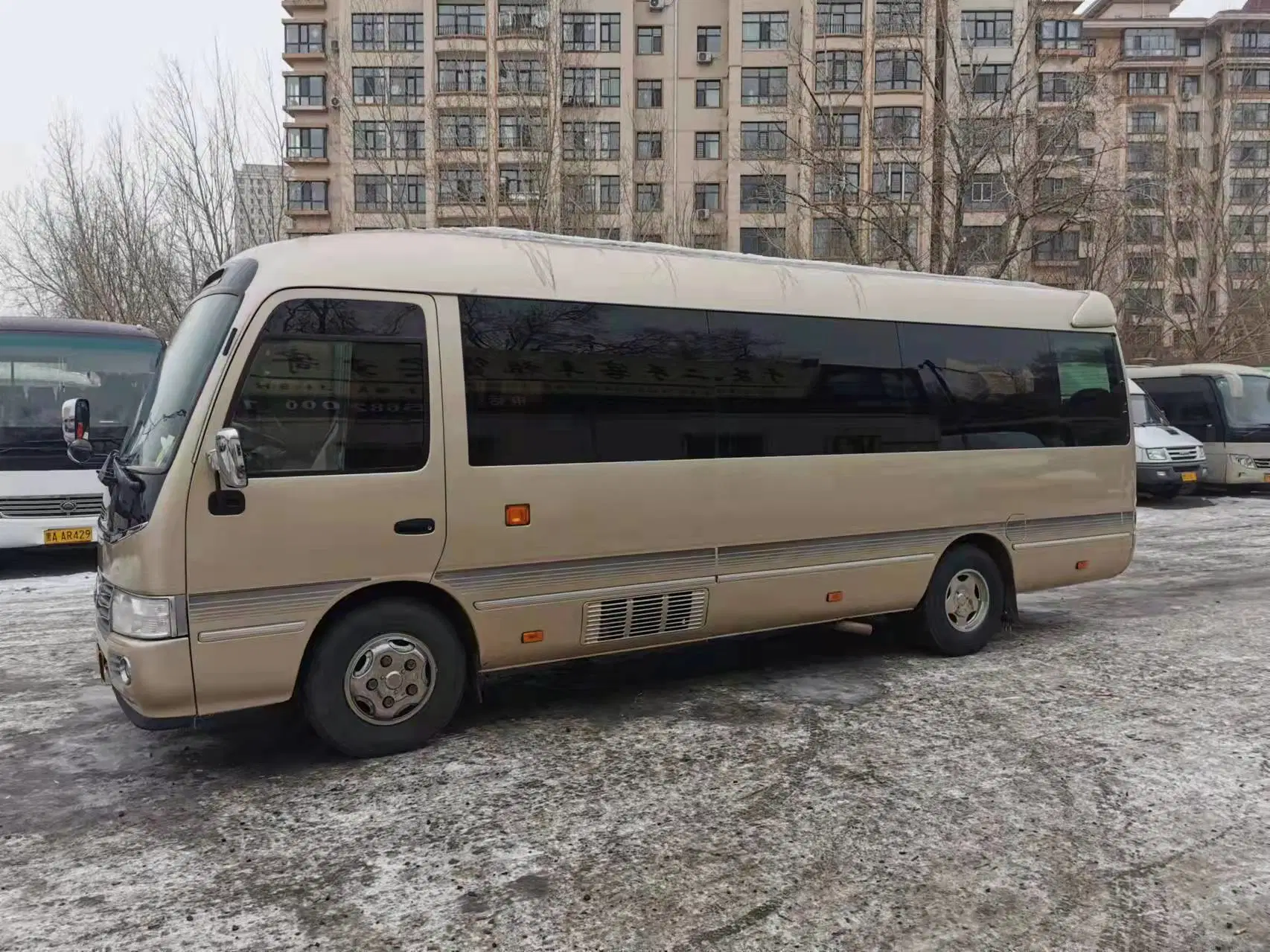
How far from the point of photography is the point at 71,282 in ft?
107

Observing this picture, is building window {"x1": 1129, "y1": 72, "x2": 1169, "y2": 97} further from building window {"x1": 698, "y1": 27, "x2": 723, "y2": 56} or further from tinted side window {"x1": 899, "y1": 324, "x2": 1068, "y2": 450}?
tinted side window {"x1": 899, "y1": 324, "x2": 1068, "y2": 450}

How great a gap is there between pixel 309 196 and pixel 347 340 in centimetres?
5682

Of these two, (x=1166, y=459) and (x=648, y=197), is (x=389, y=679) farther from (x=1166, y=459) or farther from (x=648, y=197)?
(x=648, y=197)

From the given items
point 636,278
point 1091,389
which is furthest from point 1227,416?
point 636,278

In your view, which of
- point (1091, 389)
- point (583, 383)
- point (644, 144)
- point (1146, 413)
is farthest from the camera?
point (644, 144)

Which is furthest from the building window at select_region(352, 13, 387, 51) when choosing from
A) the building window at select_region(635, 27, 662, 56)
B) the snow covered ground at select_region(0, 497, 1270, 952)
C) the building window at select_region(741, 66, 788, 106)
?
the snow covered ground at select_region(0, 497, 1270, 952)

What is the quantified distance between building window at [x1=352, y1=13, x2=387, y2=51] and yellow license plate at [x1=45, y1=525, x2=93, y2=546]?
1298 inches

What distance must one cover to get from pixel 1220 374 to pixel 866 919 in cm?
2127

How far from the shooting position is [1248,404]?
68.8ft

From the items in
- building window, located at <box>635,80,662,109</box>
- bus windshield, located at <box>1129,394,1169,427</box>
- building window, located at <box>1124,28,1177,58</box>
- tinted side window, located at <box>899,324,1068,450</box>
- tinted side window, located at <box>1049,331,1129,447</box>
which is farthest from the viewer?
building window, located at <box>1124,28,1177,58</box>

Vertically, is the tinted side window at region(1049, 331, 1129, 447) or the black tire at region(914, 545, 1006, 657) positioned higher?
the tinted side window at region(1049, 331, 1129, 447)

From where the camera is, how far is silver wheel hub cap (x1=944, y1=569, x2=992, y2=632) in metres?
7.45

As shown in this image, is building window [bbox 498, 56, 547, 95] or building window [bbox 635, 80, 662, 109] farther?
building window [bbox 635, 80, 662, 109]

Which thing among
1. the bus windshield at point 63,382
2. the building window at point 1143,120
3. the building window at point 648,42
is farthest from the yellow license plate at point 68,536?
the building window at point 648,42
